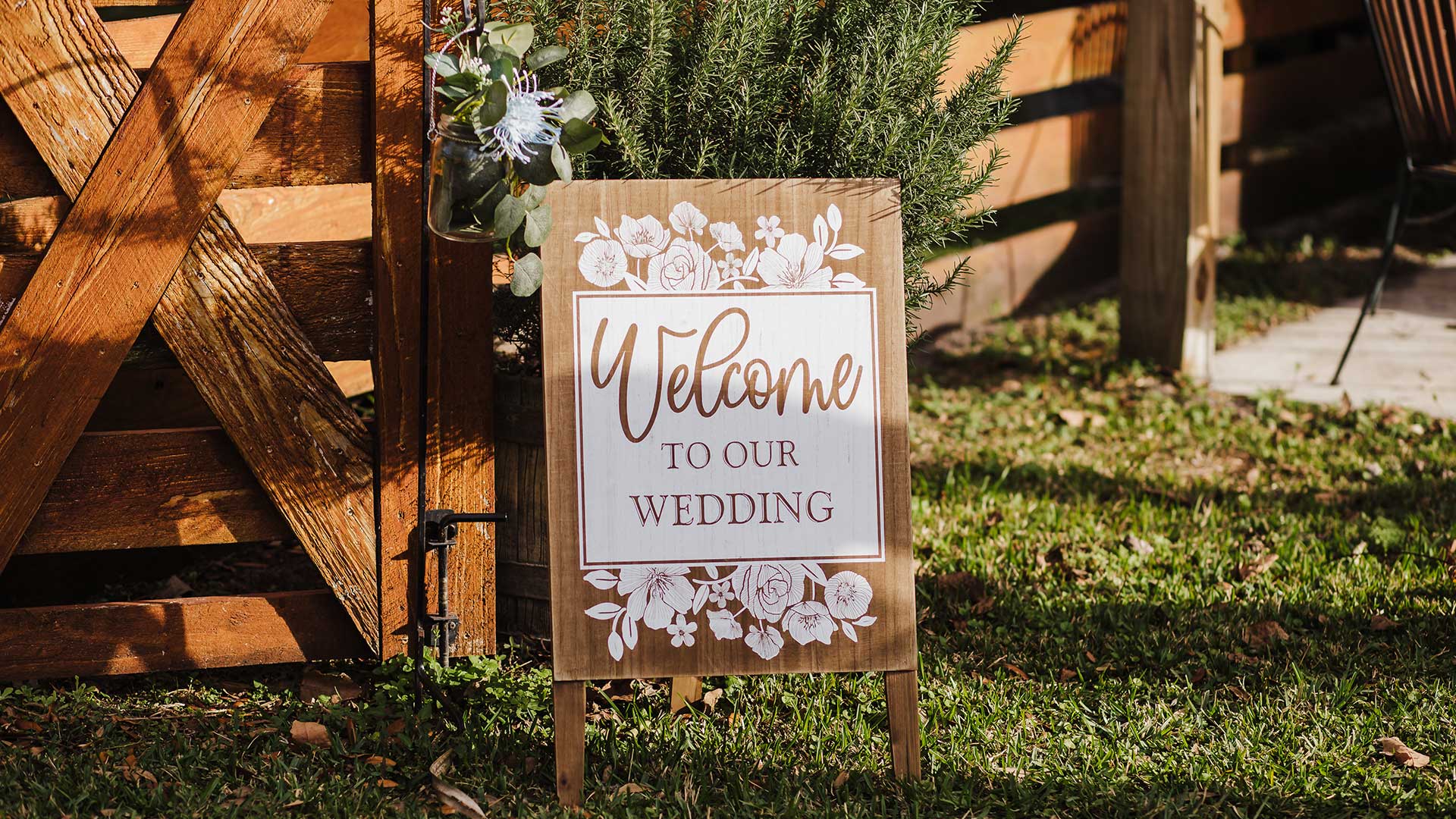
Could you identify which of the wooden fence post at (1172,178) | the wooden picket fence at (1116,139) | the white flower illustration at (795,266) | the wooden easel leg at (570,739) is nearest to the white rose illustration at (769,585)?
the wooden easel leg at (570,739)

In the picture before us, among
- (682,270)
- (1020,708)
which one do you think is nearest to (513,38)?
(682,270)

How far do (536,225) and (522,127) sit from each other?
18cm

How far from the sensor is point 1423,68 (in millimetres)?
4152

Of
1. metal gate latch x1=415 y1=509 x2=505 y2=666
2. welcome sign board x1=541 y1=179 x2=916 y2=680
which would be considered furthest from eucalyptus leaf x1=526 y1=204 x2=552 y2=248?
metal gate latch x1=415 y1=509 x2=505 y2=666

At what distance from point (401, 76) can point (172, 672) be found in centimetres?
149

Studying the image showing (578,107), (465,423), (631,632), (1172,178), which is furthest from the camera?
(1172,178)

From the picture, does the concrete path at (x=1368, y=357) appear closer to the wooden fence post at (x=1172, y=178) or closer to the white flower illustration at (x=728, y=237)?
the wooden fence post at (x=1172, y=178)

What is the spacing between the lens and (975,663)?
9.34ft

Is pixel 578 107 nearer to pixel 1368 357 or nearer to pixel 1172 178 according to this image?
pixel 1172 178

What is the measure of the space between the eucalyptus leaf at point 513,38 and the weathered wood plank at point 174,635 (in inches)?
53.2

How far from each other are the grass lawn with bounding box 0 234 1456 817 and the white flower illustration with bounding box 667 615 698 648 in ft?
0.97

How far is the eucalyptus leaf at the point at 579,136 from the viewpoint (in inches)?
83.0

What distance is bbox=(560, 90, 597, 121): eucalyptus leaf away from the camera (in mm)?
2109

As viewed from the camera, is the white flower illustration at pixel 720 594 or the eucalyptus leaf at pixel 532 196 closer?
the eucalyptus leaf at pixel 532 196
